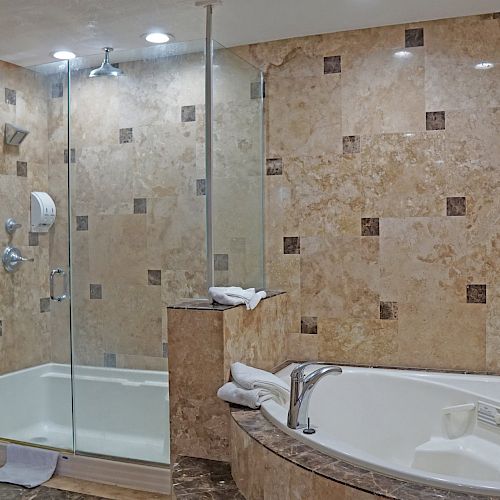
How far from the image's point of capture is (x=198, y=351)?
8.12ft

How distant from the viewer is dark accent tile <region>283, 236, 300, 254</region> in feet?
10.8

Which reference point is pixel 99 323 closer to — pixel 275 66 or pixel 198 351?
pixel 198 351

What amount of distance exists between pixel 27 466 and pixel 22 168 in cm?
166

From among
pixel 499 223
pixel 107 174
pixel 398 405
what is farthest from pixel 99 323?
pixel 499 223

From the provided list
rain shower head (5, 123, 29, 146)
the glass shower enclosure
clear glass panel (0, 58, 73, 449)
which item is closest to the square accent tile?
clear glass panel (0, 58, 73, 449)

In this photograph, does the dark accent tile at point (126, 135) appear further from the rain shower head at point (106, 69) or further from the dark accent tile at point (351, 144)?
the dark accent tile at point (351, 144)

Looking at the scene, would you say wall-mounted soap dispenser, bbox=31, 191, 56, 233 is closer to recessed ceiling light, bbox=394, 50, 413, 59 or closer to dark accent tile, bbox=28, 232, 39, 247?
dark accent tile, bbox=28, 232, 39, 247

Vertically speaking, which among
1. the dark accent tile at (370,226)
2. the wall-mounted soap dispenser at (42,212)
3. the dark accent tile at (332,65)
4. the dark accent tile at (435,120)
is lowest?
the dark accent tile at (370,226)

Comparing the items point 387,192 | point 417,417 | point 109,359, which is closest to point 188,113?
point 387,192

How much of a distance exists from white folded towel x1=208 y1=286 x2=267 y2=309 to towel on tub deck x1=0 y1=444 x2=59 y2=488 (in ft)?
4.28

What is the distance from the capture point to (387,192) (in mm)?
3109

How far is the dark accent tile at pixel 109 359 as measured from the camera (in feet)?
10.0

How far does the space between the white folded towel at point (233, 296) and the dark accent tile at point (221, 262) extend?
10 cm

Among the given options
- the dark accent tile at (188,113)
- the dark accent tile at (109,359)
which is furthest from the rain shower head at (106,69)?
the dark accent tile at (109,359)
